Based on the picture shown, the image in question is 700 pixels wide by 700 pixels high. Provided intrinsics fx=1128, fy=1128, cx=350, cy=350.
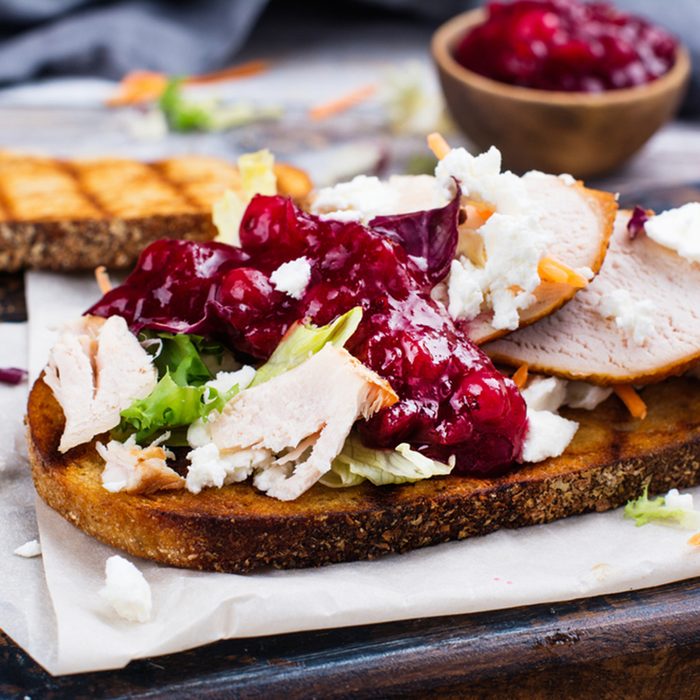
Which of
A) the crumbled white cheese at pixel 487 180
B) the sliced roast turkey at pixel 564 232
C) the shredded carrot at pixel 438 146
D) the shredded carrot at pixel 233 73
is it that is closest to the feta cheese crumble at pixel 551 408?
the sliced roast turkey at pixel 564 232

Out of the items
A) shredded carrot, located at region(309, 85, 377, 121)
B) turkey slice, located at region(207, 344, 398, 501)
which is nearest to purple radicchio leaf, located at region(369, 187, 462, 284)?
turkey slice, located at region(207, 344, 398, 501)

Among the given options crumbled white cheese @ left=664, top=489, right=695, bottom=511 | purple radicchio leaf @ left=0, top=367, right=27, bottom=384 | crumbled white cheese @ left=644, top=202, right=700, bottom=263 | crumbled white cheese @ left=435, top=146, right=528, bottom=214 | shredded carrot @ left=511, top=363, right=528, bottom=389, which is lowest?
purple radicchio leaf @ left=0, top=367, right=27, bottom=384

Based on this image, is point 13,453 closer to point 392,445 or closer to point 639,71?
point 392,445

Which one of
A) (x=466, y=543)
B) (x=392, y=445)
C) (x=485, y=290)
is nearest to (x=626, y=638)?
(x=466, y=543)

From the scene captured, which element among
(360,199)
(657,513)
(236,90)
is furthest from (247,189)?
(236,90)

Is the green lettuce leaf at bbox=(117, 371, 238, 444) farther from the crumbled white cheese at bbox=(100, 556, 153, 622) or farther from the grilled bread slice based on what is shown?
the grilled bread slice
